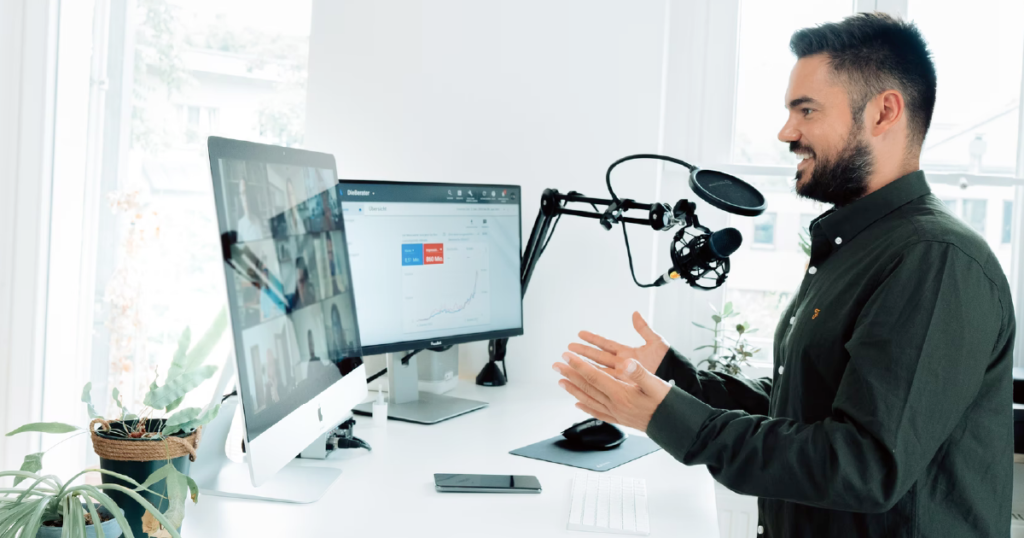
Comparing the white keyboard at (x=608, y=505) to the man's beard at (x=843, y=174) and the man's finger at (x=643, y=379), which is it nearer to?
the man's finger at (x=643, y=379)

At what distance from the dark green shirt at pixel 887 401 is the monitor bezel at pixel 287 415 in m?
0.55

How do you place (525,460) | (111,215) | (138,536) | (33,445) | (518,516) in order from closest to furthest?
(138,536), (518,516), (525,460), (33,445), (111,215)

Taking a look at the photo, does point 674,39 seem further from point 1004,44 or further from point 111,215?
point 111,215

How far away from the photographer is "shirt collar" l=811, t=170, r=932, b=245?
4.36ft

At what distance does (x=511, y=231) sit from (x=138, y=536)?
3.96ft

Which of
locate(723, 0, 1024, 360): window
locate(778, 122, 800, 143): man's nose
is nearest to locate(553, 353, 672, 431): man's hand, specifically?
locate(778, 122, 800, 143): man's nose

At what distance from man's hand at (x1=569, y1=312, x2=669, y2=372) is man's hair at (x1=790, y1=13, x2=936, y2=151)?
562 millimetres

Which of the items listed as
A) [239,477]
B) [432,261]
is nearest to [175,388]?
[239,477]

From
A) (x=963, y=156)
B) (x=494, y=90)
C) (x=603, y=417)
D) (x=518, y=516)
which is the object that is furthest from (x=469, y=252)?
(x=963, y=156)

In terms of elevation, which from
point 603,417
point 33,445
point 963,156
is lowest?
point 33,445

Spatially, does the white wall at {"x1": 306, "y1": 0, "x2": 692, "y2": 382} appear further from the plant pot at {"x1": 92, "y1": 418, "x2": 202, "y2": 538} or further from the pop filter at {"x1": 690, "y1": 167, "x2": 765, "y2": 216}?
the plant pot at {"x1": 92, "y1": 418, "x2": 202, "y2": 538}

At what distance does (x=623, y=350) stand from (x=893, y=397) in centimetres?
58

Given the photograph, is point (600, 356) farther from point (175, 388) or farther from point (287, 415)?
point (175, 388)

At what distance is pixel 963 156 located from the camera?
7.95 ft
